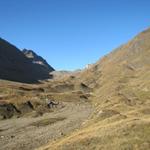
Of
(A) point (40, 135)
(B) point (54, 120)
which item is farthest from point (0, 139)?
(B) point (54, 120)

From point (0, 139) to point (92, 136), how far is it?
48010 mm

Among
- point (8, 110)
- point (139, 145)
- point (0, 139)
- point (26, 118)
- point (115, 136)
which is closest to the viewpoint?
point (139, 145)

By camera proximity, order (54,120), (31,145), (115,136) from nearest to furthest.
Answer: (115,136) < (31,145) < (54,120)

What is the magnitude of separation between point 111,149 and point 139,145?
368 centimetres

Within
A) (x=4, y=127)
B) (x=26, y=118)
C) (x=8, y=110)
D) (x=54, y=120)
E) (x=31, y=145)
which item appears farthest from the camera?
(x=8, y=110)

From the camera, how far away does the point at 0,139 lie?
3755 inches

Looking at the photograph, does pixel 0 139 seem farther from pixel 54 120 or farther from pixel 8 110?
pixel 8 110

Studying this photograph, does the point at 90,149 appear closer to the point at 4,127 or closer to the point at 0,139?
the point at 0,139

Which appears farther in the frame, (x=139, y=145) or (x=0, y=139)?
(x=0, y=139)

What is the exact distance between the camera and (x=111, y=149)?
47.7m

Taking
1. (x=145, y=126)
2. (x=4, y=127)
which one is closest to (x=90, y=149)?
(x=145, y=126)

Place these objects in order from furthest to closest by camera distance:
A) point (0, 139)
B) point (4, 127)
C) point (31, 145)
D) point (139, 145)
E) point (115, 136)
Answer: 1. point (4, 127)
2. point (0, 139)
3. point (31, 145)
4. point (115, 136)
5. point (139, 145)

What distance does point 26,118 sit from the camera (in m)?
142

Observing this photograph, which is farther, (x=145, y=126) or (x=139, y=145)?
(x=145, y=126)
